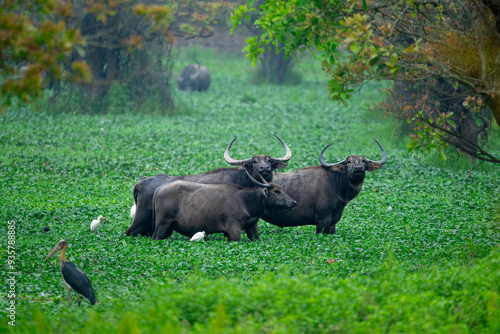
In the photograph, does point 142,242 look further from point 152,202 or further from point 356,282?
point 356,282

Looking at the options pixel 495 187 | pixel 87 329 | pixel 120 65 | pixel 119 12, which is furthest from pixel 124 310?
pixel 120 65

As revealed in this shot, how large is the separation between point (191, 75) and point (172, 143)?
13882 millimetres

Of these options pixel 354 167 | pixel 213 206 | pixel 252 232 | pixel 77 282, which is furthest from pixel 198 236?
pixel 77 282

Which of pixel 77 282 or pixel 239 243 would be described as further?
pixel 239 243

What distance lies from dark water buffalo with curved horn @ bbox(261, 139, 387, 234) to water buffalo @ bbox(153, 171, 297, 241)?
1.70 ft

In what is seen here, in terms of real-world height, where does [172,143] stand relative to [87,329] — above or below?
below

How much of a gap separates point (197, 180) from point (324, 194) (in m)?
2.38

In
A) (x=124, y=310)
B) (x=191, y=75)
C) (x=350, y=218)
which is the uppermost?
(x=124, y=310)

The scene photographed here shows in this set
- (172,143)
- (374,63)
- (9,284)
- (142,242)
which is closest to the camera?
(9,284)

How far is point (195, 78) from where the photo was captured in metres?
32.8

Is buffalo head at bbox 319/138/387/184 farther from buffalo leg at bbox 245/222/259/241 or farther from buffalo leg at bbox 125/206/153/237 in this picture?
buffalo leg at bbox 125/206/153/237

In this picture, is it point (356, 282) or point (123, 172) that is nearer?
point (356, 282)

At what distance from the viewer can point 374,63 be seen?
8.70 meters

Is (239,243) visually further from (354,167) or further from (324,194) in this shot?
(354,167)
